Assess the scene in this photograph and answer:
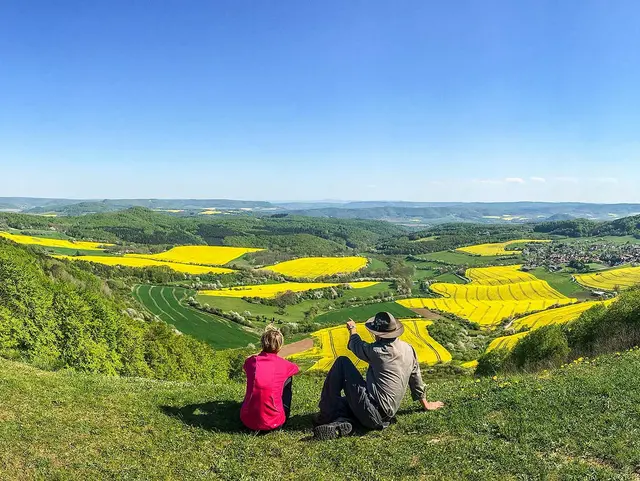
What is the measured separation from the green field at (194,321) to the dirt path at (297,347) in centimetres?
897

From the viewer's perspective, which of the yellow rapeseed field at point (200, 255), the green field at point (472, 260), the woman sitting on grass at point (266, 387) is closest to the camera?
the woman sitting on grass at point (266, 387)

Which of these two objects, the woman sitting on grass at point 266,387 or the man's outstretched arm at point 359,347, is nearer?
the man's outstretched arm at point 359,347

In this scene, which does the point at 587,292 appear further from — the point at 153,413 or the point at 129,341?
the point at 153,413

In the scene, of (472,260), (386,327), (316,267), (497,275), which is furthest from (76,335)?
(472,260)

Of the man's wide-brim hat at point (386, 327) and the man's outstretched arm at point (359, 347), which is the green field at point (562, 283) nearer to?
the man's wide-brim hat at point (386, 327)

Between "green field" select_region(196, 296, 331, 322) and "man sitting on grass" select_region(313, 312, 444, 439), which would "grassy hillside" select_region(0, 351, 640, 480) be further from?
"green field" select_region(196, 296, 331, 322)

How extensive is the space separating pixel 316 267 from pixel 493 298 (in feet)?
233

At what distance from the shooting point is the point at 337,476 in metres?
6.40

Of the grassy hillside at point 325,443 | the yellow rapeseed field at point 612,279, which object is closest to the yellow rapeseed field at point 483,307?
the yellow rapeseed field at point 612,279

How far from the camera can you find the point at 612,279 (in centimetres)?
11381

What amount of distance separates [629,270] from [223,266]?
444ft

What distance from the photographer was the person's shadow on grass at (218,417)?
27.7 ft

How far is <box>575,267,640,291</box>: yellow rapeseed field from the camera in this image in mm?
105562

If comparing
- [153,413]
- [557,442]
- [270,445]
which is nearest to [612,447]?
[557,442]
